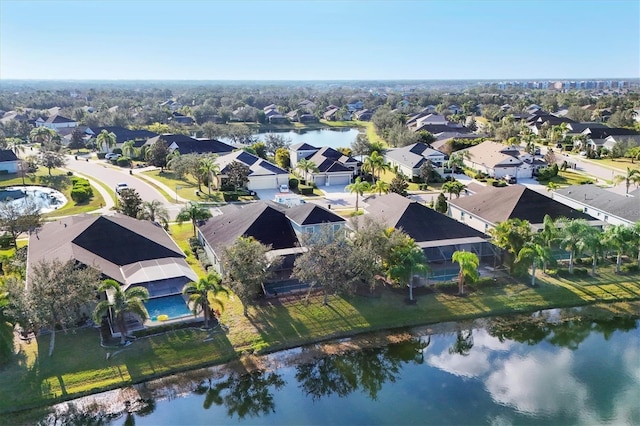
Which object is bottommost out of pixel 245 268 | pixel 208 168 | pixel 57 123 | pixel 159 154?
pixel 245 268

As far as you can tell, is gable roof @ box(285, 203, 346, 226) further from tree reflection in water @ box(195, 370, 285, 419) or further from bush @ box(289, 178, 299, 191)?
bush @ box(289, 178, 299, 191)

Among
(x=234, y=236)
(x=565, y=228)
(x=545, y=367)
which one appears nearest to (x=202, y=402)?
(x=234, y=236)

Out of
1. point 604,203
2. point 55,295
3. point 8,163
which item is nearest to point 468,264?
point 604,203

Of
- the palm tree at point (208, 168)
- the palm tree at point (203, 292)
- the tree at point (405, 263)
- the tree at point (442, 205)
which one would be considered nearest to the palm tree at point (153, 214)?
the palm tree at point (208, 168)

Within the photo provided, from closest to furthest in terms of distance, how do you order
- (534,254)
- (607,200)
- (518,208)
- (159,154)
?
(534,254)
(518,208)
(607,200)
(159,154)

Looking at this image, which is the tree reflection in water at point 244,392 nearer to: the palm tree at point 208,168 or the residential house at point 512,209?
the residential house at point 512,209

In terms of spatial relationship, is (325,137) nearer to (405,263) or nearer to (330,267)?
(405,263)

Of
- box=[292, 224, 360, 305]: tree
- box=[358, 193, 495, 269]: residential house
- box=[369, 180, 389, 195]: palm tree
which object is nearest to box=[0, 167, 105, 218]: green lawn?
box=[369, 180, 389, 195]: palm tree

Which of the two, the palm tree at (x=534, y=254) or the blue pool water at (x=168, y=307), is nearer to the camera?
the blue pool water at (x=168, y=307)
